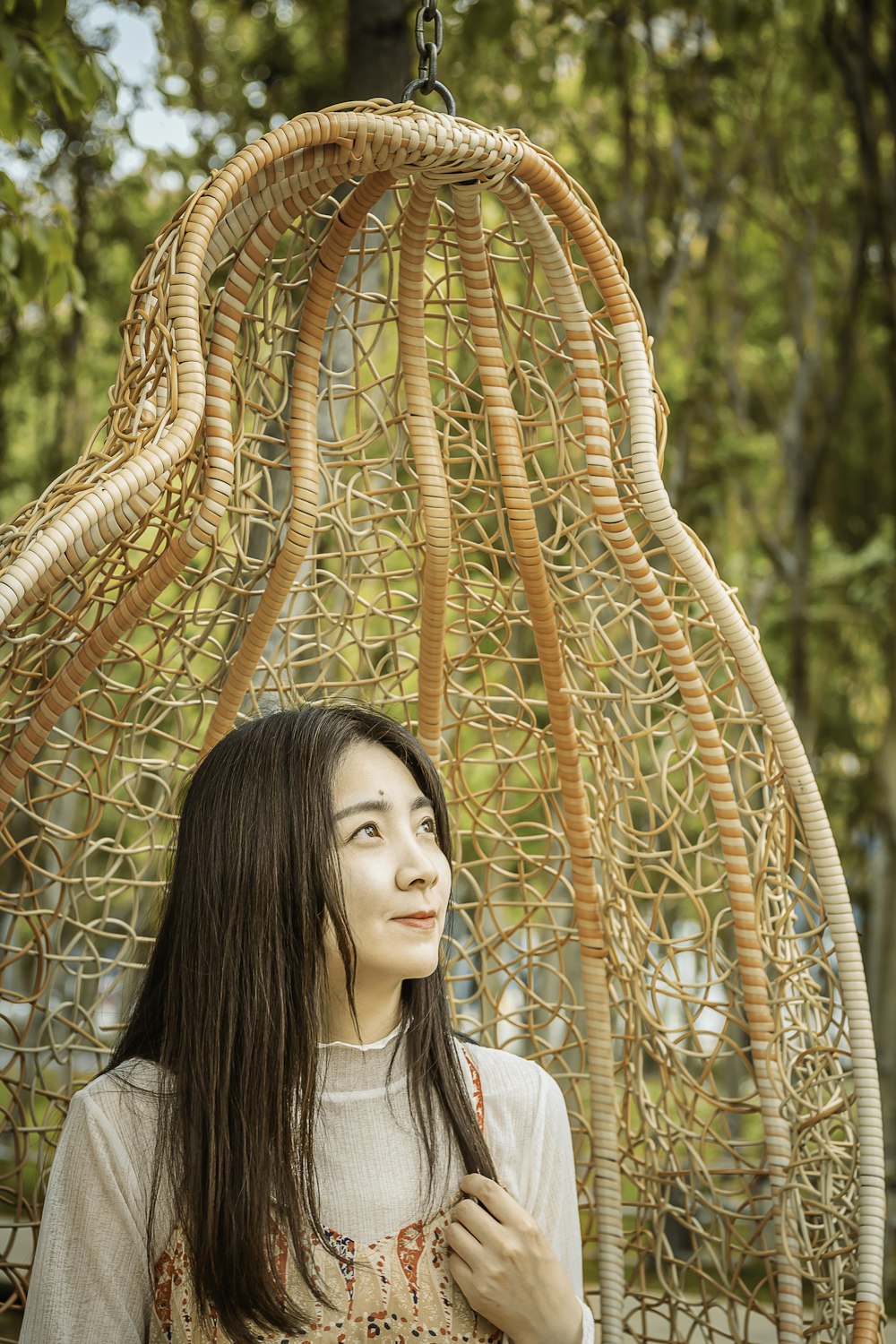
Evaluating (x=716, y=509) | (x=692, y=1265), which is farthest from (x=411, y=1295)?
(x=716, y=509)

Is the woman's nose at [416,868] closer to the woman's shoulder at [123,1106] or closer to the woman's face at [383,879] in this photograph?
the woman's face at [383,879]

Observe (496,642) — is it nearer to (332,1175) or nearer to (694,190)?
(332,1175)

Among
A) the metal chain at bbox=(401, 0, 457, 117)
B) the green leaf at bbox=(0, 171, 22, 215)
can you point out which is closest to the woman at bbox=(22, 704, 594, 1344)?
the metal chain at bbox=(401, 0, 457, 117)

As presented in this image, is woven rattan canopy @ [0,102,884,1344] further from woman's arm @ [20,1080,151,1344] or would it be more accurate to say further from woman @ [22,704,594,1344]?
woman's arm @ [20,1080,151,1344]

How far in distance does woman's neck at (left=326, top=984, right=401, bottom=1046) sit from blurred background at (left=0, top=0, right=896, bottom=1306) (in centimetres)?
229

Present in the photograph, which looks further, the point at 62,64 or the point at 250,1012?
the point at 62,64

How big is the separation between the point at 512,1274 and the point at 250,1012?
376 mm

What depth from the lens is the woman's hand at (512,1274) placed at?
1320 millimetres

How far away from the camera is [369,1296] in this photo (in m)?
1.32

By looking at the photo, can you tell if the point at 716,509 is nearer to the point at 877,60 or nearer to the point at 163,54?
the point at 877,60

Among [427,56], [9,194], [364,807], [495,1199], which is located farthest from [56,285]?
[495,1199]

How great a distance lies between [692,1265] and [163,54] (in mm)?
3908

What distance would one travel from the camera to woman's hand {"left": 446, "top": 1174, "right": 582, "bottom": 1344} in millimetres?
1320

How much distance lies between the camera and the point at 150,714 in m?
1.96
